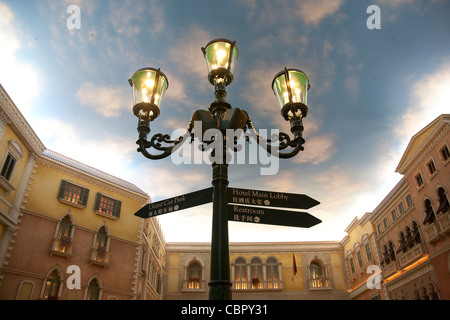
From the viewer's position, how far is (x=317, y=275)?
97.0 feet

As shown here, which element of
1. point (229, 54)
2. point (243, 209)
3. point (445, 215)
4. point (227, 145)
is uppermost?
point (445, 215)

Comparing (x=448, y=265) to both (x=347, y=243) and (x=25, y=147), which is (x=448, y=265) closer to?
(x=347, y=243)

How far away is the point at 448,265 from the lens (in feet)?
48.5

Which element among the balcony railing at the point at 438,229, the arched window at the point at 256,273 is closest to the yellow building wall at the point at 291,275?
the arched window at the point at 256,273

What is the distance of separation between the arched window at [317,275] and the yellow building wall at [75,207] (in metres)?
17.9

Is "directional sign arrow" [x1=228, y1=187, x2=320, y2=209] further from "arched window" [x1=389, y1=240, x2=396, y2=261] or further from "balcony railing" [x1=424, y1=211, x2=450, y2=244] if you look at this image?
"arched window" [x1=389, y1=240, x2=396, y2=261]

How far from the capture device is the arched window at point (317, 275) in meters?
28.9

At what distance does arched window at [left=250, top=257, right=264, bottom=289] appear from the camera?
1132 inches

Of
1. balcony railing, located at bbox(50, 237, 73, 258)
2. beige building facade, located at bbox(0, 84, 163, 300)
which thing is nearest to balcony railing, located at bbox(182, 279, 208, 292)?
beige building facade, located at bbox(0, 84, 163, 300)

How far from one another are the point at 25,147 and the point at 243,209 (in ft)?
52.4

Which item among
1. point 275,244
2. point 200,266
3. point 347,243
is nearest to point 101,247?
point 200,266

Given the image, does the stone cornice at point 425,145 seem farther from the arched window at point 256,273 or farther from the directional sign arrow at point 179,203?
the arched window at point 256,273
